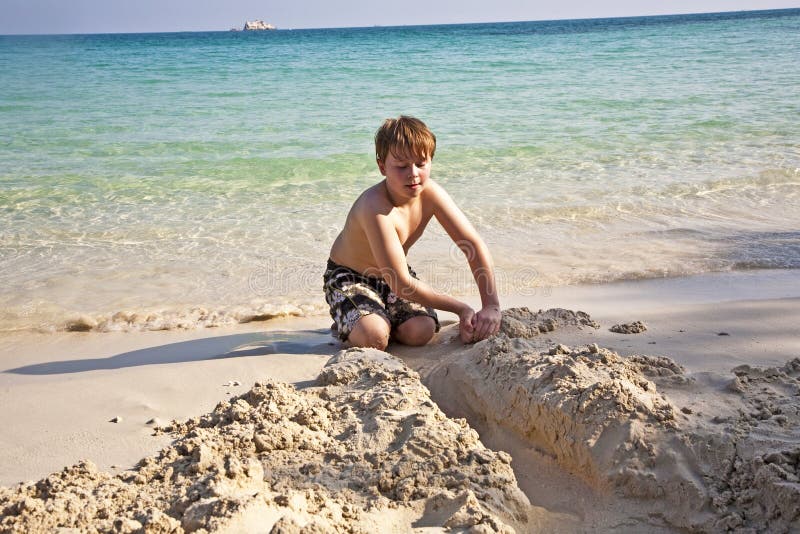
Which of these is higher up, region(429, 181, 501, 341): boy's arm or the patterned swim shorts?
region(429, 181, 501, 341): boy's arm

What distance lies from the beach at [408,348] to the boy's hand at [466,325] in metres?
0.08

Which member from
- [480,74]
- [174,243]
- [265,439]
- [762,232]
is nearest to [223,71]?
[480,74]

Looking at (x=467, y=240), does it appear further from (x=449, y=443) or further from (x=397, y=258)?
(x=449, y=443)

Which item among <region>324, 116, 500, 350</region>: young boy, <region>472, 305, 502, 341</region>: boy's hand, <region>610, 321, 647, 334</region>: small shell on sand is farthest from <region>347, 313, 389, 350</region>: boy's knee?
<region>610, 321, 647, 334</region>: small shell on sand

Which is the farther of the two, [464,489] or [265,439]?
[265,439]

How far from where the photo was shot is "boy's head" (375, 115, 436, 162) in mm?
2707

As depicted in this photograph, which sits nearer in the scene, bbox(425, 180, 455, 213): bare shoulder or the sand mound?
the sand mound

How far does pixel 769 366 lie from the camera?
2330mm

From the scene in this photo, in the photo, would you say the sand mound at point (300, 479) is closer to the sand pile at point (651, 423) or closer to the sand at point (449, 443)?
the sand at point (449, 443)

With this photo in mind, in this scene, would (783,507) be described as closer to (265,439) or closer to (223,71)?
(265,439)

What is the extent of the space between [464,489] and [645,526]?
1.36ft

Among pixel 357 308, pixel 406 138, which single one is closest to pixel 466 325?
Answer: pixel 357 308

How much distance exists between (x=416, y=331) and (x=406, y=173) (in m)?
0.63

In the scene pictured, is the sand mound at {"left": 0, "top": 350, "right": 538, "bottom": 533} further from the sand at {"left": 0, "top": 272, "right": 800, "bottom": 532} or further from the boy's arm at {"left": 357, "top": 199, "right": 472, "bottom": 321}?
the boy's arm at {"left": 357, "top": 199, "right": 472, "bottom": 321}
